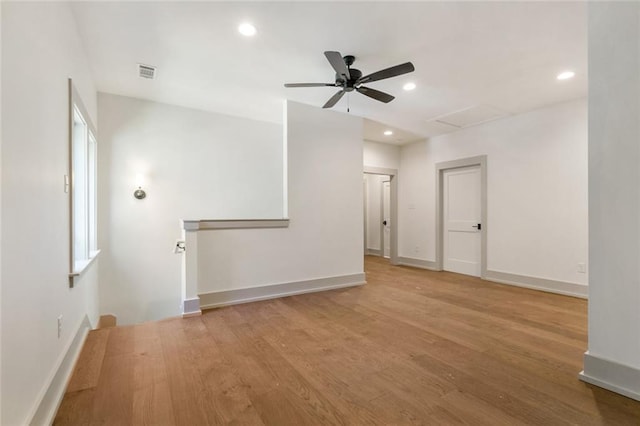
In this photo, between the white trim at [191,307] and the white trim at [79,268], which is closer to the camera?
the white trim at [79,268]

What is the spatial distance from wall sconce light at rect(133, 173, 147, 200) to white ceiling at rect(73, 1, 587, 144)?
1.14m

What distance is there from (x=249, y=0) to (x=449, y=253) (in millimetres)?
5356

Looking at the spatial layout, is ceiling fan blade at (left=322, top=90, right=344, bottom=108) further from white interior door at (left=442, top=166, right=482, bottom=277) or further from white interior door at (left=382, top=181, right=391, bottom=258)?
white interior door at (left=382, top=181, right=391, bottom=258)

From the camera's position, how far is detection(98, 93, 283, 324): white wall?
3939mm

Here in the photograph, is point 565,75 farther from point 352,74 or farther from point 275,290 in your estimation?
point 275,290

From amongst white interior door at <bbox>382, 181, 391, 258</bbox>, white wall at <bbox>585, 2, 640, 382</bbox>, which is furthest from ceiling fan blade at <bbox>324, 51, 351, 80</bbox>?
white interior door at <bbox>382, 181, 391, 258</bbox>

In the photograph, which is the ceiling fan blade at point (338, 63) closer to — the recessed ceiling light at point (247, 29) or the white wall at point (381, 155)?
the recessed ceiling light at point (247, 29)

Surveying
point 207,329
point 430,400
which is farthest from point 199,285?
point 430,400

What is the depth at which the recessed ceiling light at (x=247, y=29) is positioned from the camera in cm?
246

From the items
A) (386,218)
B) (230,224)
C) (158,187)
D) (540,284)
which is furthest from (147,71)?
(386,218)

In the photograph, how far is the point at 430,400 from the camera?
173 cm

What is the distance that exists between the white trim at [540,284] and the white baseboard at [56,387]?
552 cm

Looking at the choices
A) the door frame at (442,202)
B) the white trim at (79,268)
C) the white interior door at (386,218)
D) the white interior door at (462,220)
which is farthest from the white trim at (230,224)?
the white interior door at (386,218)

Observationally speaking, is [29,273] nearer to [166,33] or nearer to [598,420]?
[166,33]
